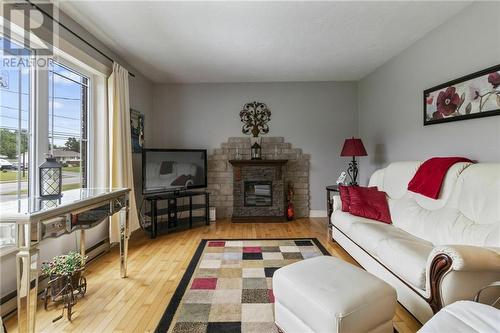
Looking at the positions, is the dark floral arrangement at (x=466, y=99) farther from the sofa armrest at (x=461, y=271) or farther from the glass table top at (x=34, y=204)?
the glass table top at (x=34, y=204)

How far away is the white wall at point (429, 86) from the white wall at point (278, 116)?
19.4 inches

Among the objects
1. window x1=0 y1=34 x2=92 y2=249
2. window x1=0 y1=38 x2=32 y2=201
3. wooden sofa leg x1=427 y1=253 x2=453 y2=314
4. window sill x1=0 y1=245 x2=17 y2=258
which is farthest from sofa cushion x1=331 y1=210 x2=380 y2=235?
window x1=0 y1=38 x2=32 y2=201

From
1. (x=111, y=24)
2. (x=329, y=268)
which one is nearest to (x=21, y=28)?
(x=111, y=24)

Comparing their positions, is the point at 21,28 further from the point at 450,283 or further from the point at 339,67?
the point at 339,67

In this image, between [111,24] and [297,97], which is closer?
[111,24]

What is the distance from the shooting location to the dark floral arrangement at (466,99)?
2.07 meters

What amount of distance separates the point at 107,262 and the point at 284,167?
3.06 metres

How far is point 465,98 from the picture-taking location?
91.8 inches

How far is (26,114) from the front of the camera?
81.1 inches

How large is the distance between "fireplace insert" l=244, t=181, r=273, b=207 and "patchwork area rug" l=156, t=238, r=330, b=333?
1.20 metres

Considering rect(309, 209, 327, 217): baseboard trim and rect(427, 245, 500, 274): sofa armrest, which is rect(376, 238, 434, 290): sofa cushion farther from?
rect(309, 209, 327, 217): baseboard trim

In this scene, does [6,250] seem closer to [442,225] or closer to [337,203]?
[337,203]

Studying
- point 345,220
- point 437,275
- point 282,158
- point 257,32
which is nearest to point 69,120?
point 257,32

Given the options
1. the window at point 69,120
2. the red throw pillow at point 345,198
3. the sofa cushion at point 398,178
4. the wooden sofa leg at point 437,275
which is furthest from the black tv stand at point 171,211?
the wooden sofa leg at point 437,275
